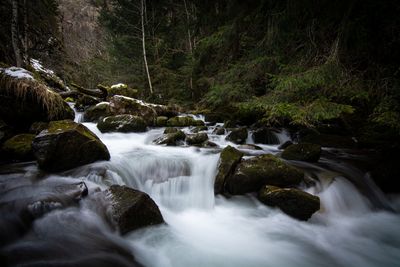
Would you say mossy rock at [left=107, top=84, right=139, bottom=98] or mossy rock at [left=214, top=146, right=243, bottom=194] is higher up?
mossy rock at [left=107, top=84, right=139, bottom=98]

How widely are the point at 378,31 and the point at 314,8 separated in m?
1.30

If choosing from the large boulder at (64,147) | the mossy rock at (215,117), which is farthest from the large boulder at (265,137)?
the large boulder at (64,147)

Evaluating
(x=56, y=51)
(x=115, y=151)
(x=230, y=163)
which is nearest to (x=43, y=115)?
(x=115, y=151)

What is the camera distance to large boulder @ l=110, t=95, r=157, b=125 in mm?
10844

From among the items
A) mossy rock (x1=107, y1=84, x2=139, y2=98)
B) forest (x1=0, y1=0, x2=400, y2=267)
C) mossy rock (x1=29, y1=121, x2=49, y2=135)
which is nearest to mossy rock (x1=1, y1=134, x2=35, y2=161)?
forest (x1=0, y1=0, x2=400, y2=267)

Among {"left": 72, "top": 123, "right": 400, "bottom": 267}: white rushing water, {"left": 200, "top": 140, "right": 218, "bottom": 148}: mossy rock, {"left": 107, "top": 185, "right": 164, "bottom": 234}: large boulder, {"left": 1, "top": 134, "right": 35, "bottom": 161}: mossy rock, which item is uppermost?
{"left": 1, "top": 134, "right": 35, "bottom": 161}: mossy rock

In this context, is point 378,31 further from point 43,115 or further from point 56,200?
point 43,115

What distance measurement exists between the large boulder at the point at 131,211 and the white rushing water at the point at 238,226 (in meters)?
0.15

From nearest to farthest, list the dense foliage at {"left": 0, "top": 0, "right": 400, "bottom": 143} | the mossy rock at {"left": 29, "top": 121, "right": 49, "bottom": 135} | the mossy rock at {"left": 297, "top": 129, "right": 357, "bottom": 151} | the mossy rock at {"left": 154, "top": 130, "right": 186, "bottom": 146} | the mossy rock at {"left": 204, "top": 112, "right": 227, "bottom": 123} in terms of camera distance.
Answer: the dense foliage at {"left": 0, "top": 0, "right": 400, "bottom": 143} < the mossy rock at {"left": 29, "top": 121, "right": 49, "bottom": 135} < the mossy rock at {"left": 154, "top": 130, "right": 186, "bottom": 146} < the mossy rock at {"left": 297, "top": 129, "right": 357, "bottom": 151} < the mossy rock at {"left": 204, "top": 112, "right": 227, "bottom": 123}

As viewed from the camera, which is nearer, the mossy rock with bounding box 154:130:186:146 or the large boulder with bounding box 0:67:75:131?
the large boulder with bounding box 0:67:75:131

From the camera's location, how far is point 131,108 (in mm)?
11188

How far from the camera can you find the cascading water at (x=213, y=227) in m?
3.52

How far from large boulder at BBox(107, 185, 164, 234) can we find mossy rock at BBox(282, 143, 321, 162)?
4.19 m

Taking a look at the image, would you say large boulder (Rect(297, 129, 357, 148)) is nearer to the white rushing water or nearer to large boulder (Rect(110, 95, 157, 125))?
the white rushing water
